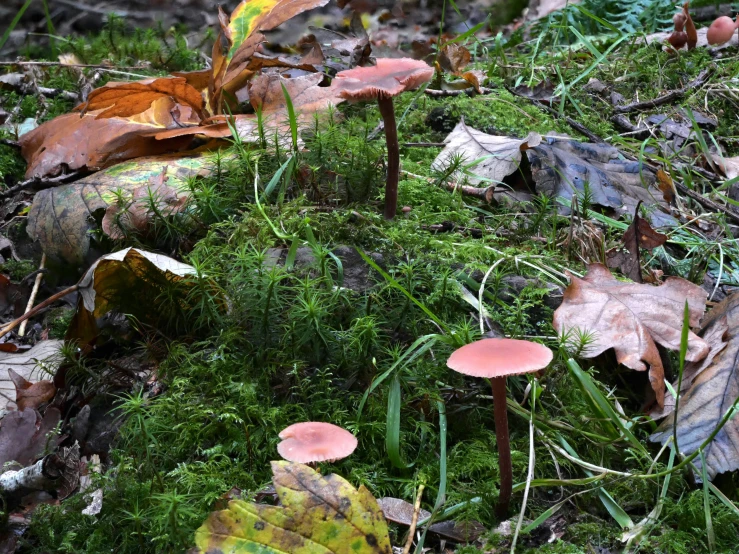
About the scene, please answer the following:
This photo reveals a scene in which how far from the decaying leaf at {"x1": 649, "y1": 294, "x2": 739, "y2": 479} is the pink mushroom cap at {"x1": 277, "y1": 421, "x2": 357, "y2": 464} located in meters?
0.91

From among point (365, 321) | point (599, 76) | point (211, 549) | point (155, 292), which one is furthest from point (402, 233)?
point (599, 76)

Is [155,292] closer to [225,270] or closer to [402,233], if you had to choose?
[225,270]

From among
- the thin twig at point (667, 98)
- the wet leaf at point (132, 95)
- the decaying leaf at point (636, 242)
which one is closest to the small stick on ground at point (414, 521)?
the decaying leaf at point (636, 242)

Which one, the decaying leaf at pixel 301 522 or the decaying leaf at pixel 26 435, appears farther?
the decaying leaf at pixel 26 435

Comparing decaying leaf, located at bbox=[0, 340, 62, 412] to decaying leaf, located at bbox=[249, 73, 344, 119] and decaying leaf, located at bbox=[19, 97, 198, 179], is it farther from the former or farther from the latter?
decaying leaf, located at bbox=[249, 73, 344, 119]

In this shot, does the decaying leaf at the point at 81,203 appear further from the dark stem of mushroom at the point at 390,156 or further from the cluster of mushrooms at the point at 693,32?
the cluster of mushrooms at the point at 693,32

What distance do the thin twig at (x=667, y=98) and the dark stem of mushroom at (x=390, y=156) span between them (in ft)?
6.31

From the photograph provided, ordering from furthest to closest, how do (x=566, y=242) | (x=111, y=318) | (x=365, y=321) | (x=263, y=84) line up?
(x=263, y=84) < (x=566, y=242) < (x=111, y=318) < (x=365, y=321)

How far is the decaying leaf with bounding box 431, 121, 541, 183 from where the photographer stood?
2.88 meters

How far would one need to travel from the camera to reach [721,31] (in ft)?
13.6

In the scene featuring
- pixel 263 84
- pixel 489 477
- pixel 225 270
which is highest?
pixel 263 84

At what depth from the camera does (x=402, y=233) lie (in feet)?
7.75

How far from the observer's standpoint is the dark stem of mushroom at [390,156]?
7.45 feet

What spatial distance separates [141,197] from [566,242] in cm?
163
